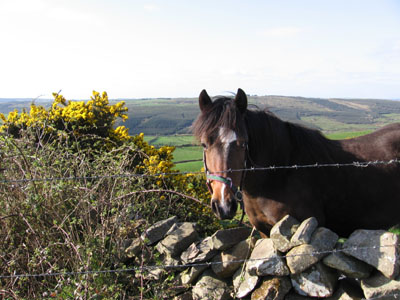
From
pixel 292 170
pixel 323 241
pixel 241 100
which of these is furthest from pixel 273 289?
pixel 241 100

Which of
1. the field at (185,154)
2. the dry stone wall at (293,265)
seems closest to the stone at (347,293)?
the dry stone wall at (293,265)

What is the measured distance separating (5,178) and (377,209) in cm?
460

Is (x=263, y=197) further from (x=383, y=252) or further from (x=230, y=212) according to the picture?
(x=383, y=252)

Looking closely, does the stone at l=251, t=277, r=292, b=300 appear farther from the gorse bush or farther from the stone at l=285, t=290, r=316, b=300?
the gorse bush

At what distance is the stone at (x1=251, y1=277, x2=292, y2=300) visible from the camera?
2.72 m

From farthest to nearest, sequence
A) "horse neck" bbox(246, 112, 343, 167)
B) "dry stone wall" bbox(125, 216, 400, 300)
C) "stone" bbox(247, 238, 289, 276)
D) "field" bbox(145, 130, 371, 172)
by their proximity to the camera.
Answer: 1. "field" bbox(145, 130, 371, 172)
2. "horse neck" bbox(246, 112, 343, 167)
3. "stone" bbox(247, 238, 289, 276)
4. "dry stone wall" bbox(125, 216, 400, 300)

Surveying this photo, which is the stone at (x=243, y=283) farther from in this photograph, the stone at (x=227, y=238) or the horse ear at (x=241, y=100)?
the horse ear at (x=241, y=100)

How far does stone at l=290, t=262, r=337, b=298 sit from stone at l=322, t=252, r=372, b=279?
98 millimetres

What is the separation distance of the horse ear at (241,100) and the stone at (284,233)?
118cm

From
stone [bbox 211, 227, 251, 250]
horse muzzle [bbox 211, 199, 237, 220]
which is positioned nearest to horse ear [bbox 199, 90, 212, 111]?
horse muzzle [bbox 211, 199, 237, 220]

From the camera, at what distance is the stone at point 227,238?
10.4 ft

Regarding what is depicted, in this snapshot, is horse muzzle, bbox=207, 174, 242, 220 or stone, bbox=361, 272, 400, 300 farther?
horse muzzle, bbox=207, 174, 242, 220

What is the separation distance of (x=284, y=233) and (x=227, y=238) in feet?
2.08

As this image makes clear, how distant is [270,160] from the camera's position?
134 inches
